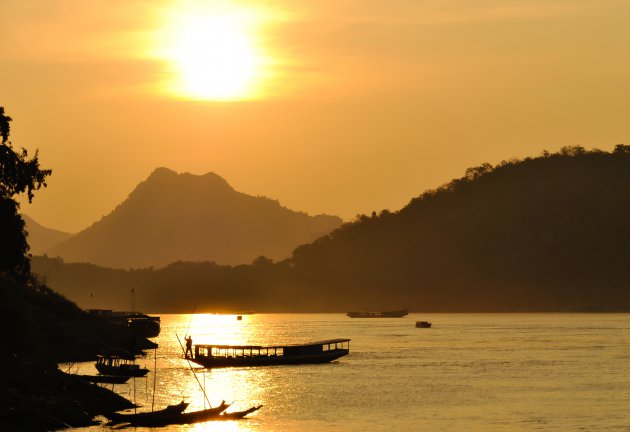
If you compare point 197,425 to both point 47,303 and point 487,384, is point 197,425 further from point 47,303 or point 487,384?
point 47,303

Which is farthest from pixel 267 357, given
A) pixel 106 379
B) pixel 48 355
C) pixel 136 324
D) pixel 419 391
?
pixel 136 324

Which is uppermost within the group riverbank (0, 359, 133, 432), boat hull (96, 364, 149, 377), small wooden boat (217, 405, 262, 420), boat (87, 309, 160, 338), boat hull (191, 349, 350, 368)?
boat (87, 309, 160, 338)

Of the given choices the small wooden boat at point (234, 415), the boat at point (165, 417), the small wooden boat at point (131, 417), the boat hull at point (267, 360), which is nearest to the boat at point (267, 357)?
the boat hull at point (267, 360)

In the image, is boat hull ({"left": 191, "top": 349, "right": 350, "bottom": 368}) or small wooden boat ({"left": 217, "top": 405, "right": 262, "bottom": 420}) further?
boat hull ({"left": 191, "top": 349, "right": 350, "bottom": 368})

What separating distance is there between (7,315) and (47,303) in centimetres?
4000

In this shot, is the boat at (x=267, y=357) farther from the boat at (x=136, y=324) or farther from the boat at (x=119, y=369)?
the boat at (x=136, y=324)

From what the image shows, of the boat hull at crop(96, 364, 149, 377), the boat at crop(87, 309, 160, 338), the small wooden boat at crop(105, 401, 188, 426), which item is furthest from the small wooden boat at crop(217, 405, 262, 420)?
the boat at crop(87, 309, 160, 338)

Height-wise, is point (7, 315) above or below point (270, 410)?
above

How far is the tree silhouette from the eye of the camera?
87688mm

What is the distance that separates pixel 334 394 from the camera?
347 ft

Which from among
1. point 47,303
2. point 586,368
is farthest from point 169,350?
point 586,368

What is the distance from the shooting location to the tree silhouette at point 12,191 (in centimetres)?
8769

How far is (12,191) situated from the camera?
299 feet

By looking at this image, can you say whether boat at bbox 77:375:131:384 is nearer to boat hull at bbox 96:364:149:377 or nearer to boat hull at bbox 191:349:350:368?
boat hull at bbox 96:364:149:377
